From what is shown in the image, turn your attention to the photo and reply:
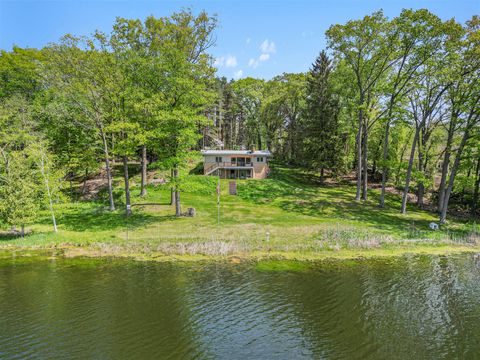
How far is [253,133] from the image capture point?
74688 millimetres

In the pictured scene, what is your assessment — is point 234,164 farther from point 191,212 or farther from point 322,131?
point 191,212

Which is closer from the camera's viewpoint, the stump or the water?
the water

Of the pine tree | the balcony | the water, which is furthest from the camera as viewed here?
the balcony

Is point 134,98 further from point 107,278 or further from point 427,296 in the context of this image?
point 427,296

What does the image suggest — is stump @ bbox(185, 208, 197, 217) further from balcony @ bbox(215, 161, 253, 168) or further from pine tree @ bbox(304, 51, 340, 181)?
pine tree @ bbox(304, 51, 340, 181)

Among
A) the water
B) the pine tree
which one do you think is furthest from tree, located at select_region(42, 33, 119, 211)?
the pine tree

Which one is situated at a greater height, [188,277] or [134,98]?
[134,98]

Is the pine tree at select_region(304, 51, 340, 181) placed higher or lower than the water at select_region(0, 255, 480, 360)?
higher

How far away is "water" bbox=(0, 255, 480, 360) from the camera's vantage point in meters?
11.8

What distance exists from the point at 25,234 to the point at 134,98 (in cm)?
1550

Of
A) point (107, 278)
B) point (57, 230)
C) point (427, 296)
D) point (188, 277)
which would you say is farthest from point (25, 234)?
point (427, 296)

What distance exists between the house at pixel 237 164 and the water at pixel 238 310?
1275 inches

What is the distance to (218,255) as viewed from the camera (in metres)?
23.2

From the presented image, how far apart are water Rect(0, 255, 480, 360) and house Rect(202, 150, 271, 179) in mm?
32395
